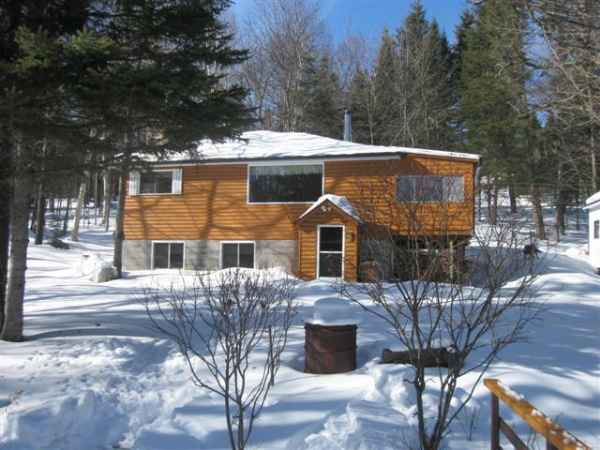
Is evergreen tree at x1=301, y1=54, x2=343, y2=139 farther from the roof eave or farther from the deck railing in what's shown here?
the deck railing

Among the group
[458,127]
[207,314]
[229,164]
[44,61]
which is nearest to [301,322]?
[207,314]

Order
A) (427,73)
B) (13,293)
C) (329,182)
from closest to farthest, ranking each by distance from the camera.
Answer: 1. (13,293)
2. (329,182)
3. (427,73)

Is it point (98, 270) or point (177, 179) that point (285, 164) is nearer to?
point (177, 179)

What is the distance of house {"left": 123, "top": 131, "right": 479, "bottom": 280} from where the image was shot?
620 inches

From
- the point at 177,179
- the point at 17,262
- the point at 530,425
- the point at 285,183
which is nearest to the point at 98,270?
the point at 177,179

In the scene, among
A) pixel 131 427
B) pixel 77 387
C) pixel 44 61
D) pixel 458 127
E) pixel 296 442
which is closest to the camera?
pixel 296 442

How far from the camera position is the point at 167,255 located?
1778cm

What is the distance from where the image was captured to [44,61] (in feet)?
20.2

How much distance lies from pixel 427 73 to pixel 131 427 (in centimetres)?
3131

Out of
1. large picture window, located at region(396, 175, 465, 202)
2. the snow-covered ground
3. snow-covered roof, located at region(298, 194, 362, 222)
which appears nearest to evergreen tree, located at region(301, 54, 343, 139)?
snow-covered roof, located at region(298, 194, 362, 222)

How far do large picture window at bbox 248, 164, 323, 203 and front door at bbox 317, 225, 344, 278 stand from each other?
4.77 ft

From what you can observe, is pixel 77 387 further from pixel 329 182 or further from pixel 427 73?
pixel 427 73

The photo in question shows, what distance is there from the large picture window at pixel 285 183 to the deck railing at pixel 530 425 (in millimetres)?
13210

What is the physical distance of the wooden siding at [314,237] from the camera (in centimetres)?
1552
